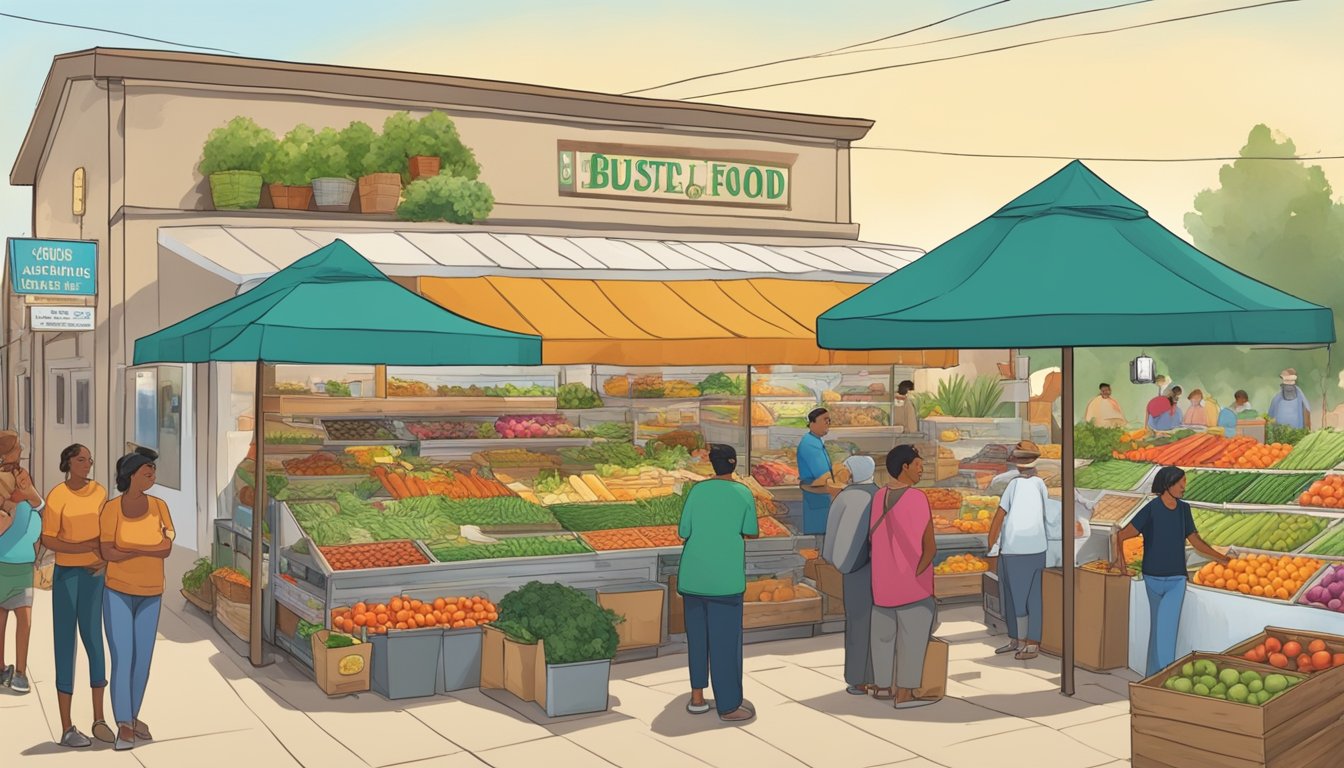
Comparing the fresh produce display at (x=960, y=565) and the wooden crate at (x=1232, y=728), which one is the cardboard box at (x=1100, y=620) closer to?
the fresh produce display at (x=960, y=565)

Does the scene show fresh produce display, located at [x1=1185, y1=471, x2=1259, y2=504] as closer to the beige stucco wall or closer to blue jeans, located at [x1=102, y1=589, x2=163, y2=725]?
blue jeans, located at [x1=102, y1=589, x2=163, y2=725]

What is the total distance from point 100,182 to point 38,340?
7.62 meters

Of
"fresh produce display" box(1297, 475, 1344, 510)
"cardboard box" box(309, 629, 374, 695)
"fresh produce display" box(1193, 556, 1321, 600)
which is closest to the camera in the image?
"fresh produce display" box(1193, 556, 1321, 600)

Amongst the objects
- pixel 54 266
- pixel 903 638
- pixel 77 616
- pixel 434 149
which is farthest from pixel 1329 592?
pixel 54 266

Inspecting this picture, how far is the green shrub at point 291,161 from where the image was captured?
47.9 feet

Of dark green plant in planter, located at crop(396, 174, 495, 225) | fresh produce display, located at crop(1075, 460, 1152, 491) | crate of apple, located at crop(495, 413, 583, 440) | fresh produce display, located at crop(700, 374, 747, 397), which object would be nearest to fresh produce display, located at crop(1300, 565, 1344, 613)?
fresh produce display, located at crop(1075, 460, 1152, 491)

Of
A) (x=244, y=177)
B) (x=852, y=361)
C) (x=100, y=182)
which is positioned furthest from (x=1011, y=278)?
(x=100, y=182)

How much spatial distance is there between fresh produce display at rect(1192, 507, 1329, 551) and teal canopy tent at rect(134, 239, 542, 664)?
17.9ft

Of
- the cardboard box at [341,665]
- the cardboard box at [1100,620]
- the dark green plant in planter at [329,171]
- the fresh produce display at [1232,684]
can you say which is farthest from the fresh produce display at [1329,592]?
the dark green plant in planter at [329,171]

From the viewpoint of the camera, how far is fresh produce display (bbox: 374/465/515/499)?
1094 cm

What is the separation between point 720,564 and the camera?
25.0 feet

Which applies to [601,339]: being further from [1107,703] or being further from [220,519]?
[1107,703]

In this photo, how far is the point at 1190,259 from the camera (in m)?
8.12

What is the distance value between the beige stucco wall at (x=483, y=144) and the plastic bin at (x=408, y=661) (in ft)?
26.0
